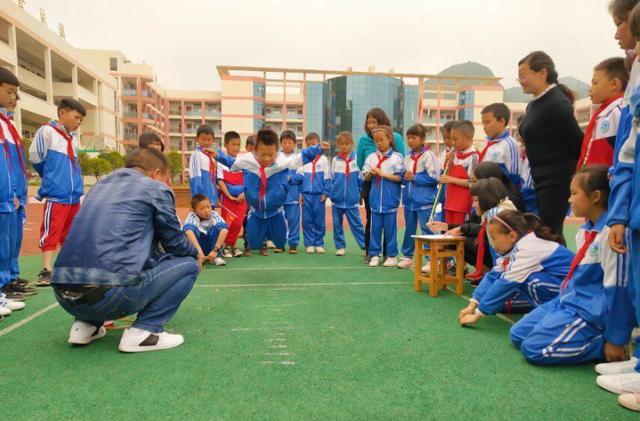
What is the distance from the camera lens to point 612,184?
1883mm

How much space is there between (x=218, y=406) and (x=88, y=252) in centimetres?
104

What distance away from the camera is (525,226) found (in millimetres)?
2734

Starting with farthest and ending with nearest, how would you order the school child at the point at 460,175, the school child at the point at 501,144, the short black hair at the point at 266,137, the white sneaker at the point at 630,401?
the short black hair at the point at 266,137
the school child at the point at 460,175
the school child at the point at 501,144
the white sneaker at the point at 630,401

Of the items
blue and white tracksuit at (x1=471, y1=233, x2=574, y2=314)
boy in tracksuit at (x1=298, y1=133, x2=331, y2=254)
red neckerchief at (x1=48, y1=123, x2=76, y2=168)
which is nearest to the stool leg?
blue and white tracksuit at (x1=471, y1=233, x2=574, y2=314)

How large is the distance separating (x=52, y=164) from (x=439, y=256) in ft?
11.7

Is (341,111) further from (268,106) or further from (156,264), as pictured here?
(156,264)

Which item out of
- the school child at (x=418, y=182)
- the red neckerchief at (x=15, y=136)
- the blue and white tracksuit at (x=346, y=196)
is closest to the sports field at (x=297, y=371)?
the red neckerchief at (x=15, y=136)

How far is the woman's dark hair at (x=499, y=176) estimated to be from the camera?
3490 mm

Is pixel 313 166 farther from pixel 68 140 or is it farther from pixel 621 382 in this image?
pixel 621 382

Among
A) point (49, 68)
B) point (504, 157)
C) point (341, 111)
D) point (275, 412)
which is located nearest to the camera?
point (275, 412)

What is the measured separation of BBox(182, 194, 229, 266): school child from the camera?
4.78m

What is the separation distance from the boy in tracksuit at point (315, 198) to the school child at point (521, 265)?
11.3 ft

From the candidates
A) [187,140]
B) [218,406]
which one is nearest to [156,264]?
[218,406]

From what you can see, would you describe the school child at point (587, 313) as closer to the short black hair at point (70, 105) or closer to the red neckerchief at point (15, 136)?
the red neckerchief at point (15, 136)
